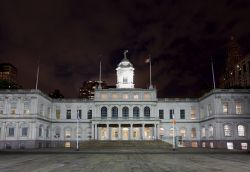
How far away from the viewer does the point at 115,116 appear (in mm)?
74312

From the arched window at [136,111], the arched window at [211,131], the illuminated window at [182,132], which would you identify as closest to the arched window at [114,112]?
the arched window at [136,111]

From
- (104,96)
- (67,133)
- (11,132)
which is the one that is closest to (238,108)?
(104,96)

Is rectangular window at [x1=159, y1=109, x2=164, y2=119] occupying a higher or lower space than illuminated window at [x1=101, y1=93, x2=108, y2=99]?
lower

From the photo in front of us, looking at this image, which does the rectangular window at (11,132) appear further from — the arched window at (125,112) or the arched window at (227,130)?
the arched window at (227,130)

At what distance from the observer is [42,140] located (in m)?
66.4

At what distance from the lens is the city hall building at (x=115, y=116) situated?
205 feet

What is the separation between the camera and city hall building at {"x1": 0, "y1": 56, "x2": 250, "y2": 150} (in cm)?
6256

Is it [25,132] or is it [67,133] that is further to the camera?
[67,133]

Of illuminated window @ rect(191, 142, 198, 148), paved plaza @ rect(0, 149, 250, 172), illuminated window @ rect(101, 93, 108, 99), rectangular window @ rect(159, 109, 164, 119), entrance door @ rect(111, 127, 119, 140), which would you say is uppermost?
illuminated window @ rect(101, 93, 108, 99)

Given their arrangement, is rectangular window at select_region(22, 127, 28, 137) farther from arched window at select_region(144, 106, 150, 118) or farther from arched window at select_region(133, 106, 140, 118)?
arched window at select_region(144, 106, 150, 118)

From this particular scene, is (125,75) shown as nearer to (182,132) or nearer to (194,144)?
(182,132)

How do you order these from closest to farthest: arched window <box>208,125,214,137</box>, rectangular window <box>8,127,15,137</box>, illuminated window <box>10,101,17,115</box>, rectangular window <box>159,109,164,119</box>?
rectangular window <box>8,127,15,137</box> → illuminated window <box>10,101,17,115</box> → arched window <box>208,125,214,137</box> → rectangular window <box>159,109,164,119</box>

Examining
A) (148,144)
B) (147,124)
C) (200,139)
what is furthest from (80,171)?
(200,139)

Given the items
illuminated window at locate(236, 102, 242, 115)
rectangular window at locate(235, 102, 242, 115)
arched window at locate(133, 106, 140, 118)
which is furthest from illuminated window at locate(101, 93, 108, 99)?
illuminated window at locate(236, 102, 242, 115)
